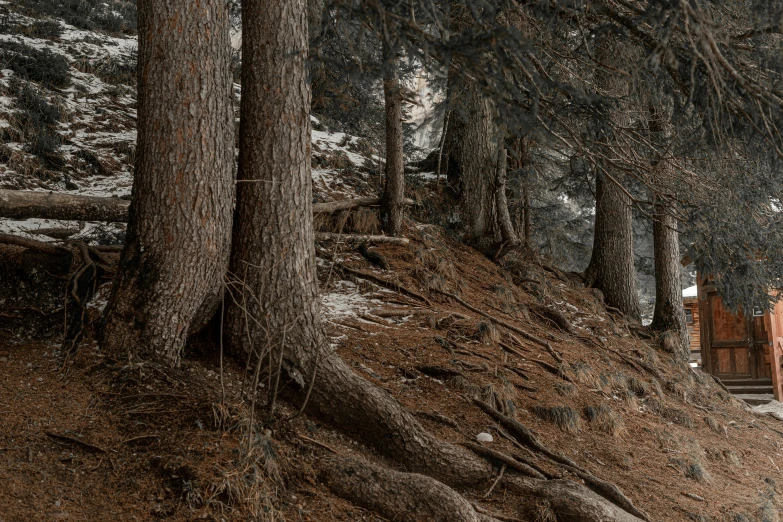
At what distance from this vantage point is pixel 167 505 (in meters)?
3.54

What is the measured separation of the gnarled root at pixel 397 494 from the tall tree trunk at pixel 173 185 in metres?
1.57

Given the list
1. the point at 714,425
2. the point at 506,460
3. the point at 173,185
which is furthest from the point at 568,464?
the point at 714,425

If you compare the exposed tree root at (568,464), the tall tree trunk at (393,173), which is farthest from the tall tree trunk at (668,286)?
the exposed tree root at (568,464)

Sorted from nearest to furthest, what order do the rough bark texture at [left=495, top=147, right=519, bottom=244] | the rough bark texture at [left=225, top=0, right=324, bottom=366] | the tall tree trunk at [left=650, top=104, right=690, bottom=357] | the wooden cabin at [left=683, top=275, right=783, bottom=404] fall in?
1. the rough bark texture at [left=225, top=0, right=324, bottom=366]
2. the rough bark texture at [left=495, top=147, right=519, bottom=244]
3. the tall tree trunk at [left=650, top=104, right=690, bottom=357]
4. the wooden cabin at [left=683, top=275, right=783, bottom=404]

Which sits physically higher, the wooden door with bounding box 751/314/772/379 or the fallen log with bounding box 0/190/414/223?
the fallen log with bounding box 0/190/414/223

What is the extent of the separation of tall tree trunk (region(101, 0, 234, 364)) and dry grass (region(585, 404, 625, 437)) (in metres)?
4.19

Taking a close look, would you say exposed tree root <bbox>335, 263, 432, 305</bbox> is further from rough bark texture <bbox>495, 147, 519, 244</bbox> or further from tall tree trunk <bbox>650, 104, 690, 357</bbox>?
tall tree trunk <bbox>650, 104, 690, 357</bbox>

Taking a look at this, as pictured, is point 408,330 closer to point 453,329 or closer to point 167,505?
point 453,329

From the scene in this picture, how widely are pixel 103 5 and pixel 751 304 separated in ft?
55.9

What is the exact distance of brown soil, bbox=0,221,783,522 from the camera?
3.67 metres

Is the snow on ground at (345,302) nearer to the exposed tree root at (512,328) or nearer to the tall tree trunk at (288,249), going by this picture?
the exposed tree root at (512,328)

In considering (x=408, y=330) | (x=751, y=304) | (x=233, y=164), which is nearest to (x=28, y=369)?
(x=233, y=164)

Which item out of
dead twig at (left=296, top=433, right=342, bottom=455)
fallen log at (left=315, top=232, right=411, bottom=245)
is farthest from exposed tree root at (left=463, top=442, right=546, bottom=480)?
fallen log at (left=315, top=232, right=411, bottom=245)

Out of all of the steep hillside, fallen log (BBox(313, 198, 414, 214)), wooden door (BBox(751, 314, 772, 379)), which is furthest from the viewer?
wooden door (BBox(751, 314, 772, 379))
